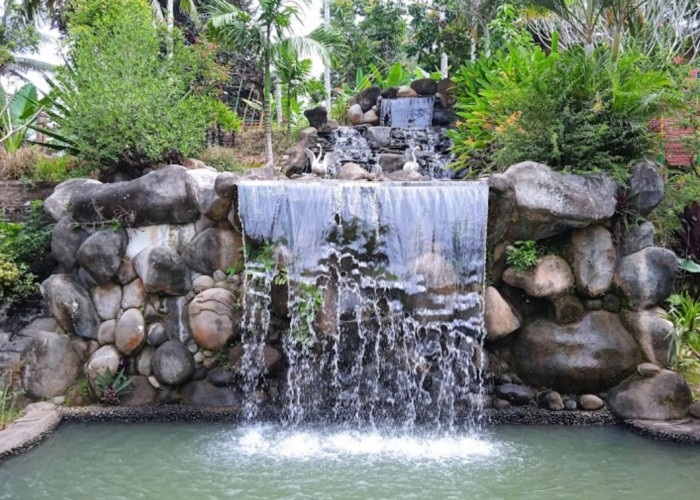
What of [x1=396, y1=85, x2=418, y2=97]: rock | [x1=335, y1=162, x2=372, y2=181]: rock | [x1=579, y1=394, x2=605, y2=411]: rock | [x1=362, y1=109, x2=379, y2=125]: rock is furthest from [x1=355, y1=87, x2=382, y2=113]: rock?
[x1=579, y1=394, x2=605, y2=411]: rock

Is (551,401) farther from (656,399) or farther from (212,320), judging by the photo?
(212,320)

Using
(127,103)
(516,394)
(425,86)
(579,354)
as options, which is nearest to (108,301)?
(127,103)

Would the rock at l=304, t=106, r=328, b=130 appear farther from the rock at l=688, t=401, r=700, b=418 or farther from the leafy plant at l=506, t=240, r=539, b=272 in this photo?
the rock at l=688, t=401, r=700, b=418

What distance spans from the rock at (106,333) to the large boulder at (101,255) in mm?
506

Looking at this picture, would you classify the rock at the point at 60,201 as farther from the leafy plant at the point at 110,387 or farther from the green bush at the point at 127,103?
the leafy plant at the point at 110,387

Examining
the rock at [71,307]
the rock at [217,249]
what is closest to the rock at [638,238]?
the rock at [217,249]

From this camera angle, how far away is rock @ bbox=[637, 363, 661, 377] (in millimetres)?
6086

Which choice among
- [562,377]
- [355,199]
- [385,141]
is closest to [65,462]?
[355,199]

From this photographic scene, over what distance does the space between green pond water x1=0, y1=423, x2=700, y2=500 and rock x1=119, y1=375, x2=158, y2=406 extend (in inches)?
13.7

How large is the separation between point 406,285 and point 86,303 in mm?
3794

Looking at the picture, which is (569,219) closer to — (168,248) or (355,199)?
(355,199)

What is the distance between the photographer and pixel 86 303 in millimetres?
6723

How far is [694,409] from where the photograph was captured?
5863 mm

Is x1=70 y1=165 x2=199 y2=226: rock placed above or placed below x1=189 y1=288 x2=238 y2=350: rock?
above
